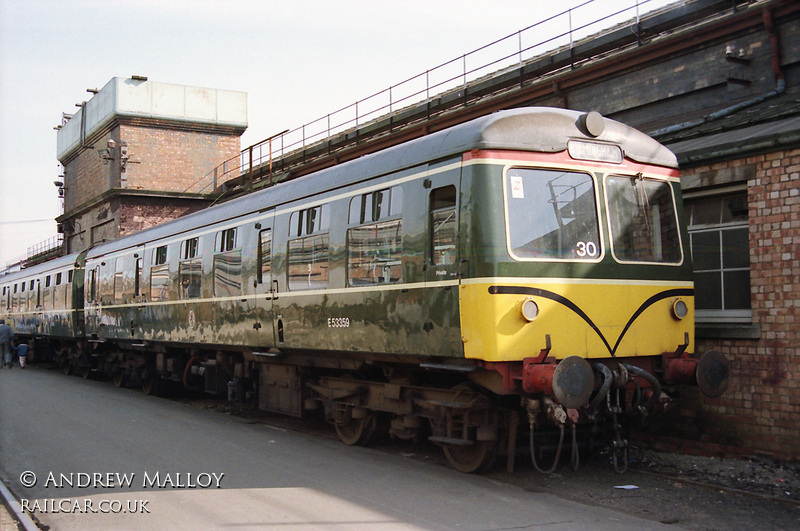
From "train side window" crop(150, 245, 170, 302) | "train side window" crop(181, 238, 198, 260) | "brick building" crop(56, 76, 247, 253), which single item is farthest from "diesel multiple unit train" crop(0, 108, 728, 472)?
"brick building" crop(56, 76, 247, 253)

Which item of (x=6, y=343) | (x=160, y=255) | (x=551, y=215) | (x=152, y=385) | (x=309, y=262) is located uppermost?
(x=160, y=255)

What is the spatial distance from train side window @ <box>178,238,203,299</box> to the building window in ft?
25.9

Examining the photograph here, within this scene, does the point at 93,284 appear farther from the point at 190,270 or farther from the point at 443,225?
the point at 443,225

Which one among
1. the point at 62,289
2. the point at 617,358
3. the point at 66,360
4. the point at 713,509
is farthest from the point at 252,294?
the point at 66,360

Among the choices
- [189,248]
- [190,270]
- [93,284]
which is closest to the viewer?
[190,270]

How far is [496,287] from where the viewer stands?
6.78 m

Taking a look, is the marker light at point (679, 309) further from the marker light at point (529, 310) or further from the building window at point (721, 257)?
the marker light at point (529, 310)

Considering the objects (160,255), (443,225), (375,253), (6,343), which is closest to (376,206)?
(375,253)

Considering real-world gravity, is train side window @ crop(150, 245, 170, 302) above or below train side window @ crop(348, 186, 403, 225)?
below

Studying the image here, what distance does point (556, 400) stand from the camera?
6.75 metres

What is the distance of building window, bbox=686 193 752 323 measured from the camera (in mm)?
8664

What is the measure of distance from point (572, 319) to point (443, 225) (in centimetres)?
151

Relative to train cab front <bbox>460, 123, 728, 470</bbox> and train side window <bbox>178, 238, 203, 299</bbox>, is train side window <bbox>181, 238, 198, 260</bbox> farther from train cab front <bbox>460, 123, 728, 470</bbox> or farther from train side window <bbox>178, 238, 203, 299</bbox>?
train cab front <bbox>460, 123, 728, 470</bbox>

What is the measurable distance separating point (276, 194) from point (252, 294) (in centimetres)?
152
